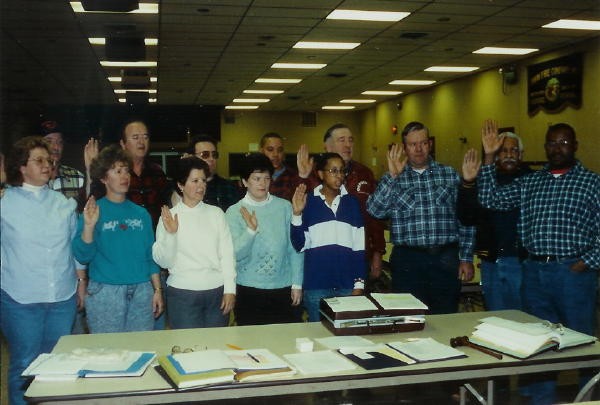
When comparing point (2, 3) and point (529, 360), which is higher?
point (2, 3)

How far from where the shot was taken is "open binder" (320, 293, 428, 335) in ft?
8.28

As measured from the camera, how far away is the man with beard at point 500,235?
346 cm

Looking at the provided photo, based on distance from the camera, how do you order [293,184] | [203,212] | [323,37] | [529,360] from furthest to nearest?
[323,37] < [293,184] < [203,212] < [529,360]

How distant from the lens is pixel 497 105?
11016 mm

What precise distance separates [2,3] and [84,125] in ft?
32.5

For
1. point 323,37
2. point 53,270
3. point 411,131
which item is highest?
point 323,37

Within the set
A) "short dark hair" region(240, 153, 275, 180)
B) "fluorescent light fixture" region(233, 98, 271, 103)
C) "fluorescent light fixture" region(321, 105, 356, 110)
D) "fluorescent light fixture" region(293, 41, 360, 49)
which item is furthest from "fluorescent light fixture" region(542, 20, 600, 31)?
"fluorescent light fixture" region(321, 105, 356, 110)

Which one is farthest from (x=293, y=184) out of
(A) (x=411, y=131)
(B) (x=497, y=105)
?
(B) (x=497, y=105)

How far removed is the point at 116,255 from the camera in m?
2.95

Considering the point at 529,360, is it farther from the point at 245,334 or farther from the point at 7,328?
the point at 7,328

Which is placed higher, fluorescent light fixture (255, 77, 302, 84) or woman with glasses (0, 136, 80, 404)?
fluorescent light fixture (255, 77, 302, 84)

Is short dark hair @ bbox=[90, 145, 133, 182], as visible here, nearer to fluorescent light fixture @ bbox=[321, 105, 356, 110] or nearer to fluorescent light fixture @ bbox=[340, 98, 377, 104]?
fluorescent light fixture @ bbox=[340, 98, 377, 104]

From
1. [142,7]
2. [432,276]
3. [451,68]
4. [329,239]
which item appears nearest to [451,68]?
[451,68]

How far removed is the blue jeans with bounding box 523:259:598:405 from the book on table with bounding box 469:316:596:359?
2.89 feet
